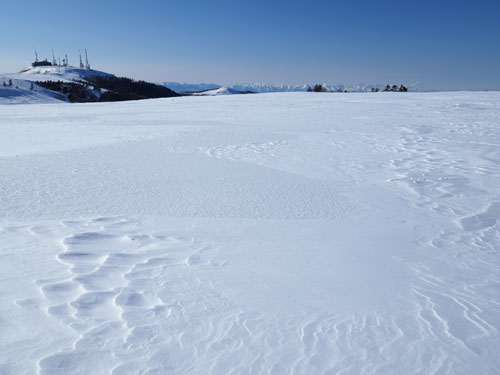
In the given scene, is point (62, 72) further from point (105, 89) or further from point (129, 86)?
point (105, 89)

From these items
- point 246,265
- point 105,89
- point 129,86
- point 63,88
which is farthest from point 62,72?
point 246,265

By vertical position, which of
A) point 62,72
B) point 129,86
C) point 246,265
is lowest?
point 246,265

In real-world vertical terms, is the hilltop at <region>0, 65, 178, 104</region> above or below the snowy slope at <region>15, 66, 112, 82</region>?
below

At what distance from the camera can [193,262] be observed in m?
2.74

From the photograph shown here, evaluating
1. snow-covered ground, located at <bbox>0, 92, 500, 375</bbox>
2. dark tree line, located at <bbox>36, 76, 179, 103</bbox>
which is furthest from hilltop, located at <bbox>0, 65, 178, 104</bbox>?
snow-covered ground, located at <bbox>0, 92, 500, 375</bbox>

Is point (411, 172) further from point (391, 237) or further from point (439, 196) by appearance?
point (391, 237)

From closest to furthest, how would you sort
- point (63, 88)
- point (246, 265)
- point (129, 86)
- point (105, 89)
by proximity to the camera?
point (246, 265), point (63, 88), point (105, 89), point (129, 86)

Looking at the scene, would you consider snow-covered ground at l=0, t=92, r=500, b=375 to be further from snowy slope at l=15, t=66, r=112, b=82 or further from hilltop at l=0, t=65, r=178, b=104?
snowy slope at l=15, t=66, r=112, b=82

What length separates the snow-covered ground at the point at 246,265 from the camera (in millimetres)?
1801

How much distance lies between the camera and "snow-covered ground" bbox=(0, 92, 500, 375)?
5.91 ft

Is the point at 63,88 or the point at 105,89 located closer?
the point at 63,88

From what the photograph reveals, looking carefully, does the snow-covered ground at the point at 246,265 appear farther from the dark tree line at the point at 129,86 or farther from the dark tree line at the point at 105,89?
the dark tree line at the point at 129,86

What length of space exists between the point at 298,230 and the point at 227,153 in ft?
11.5

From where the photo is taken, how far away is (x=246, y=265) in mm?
2734
